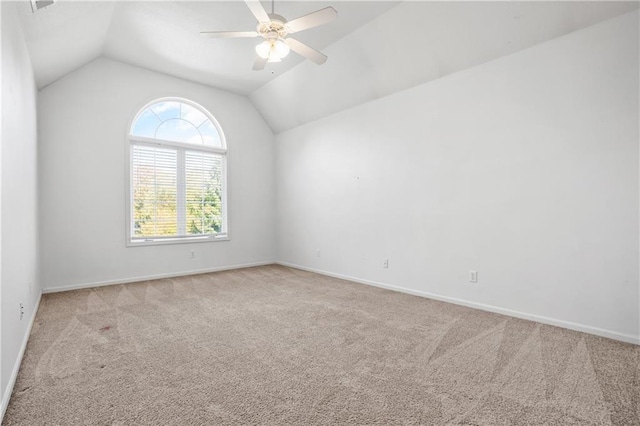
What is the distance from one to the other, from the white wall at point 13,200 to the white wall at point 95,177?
4.95 feet

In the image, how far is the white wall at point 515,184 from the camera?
8.62ft

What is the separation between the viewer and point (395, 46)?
12.1 feet

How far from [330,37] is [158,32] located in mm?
2058

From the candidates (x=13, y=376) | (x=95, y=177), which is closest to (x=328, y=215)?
(x=95, y=177)

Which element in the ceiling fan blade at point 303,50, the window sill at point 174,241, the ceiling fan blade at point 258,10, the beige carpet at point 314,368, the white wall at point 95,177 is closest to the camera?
the beige carpet at point 314,368

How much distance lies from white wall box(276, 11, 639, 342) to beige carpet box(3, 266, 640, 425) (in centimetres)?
41

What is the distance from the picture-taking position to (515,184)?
125 inches

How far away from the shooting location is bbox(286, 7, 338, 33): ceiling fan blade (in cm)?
230

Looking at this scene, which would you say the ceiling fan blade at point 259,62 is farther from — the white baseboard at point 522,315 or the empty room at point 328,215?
the white baseboard at point 522,315

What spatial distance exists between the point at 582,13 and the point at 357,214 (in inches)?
125

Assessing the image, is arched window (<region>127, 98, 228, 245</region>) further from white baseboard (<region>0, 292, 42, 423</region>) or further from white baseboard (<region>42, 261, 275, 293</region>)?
white baseboard (<region>0, 292, 42, 423</region>)

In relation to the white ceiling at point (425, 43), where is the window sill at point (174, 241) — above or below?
below

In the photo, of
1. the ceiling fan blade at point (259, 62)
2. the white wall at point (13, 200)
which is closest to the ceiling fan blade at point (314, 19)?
the ceiling fan blade at point (259, 62)

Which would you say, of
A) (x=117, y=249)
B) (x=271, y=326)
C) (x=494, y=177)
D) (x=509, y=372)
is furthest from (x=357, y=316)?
(x=117, y=249)
